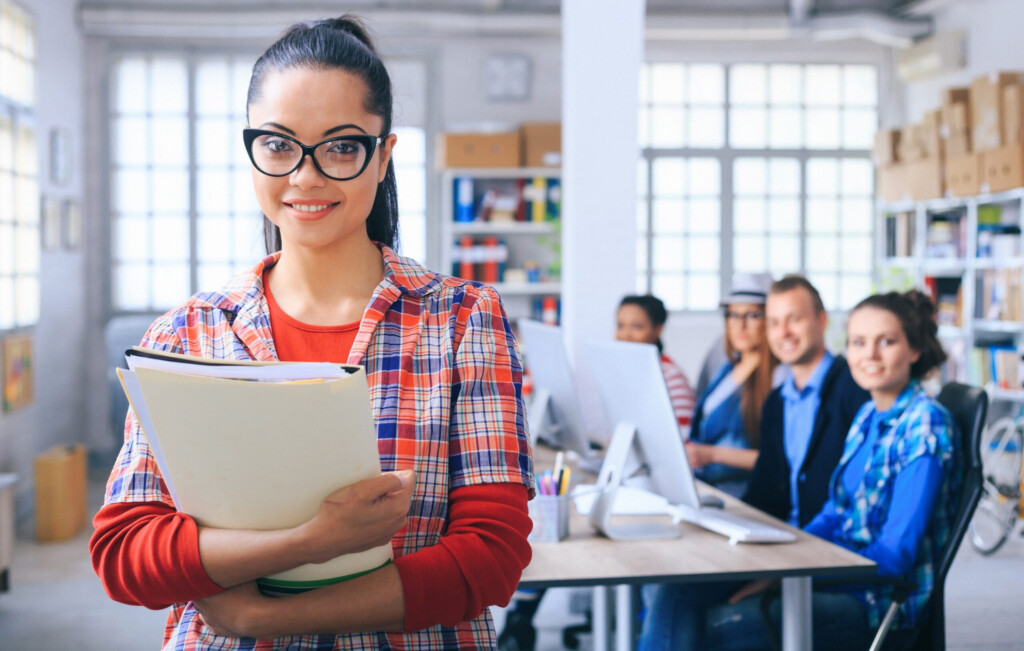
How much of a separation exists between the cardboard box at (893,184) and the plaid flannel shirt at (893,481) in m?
5.20

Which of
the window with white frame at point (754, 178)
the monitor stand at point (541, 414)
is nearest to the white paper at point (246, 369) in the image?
the monitor stand at point (541, 414)

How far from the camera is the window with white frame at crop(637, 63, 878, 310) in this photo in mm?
8164

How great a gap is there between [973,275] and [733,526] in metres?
4.98

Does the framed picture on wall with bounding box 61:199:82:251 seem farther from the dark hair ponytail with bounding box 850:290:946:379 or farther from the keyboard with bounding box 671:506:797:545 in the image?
the dark hair ponytail with bounding box 850:290:946:379

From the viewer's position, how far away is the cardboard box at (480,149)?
704 cm

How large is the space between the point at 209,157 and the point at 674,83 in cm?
382

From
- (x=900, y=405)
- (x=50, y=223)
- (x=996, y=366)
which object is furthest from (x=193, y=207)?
(x=900, y=405)

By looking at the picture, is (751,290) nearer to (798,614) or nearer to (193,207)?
(798,614)

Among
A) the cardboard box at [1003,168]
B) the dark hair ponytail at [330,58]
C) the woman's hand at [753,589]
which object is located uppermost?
the cardboard box at [1003,168]

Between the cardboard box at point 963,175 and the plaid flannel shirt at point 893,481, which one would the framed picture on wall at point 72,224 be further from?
the cardboard box at point 963,175

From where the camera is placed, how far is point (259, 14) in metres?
7.08

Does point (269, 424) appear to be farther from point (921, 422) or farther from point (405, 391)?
point (921, 422)

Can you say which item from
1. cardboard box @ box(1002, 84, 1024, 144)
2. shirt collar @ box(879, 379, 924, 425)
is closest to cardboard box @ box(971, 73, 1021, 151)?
cardboard box @ box(1002, 84, 1024, 144)

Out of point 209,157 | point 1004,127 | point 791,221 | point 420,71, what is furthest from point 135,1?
point 1004,127
